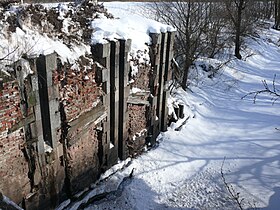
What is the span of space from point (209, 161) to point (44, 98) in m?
6.08

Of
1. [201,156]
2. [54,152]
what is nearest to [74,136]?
[54,152]

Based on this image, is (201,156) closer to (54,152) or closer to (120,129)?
(120,129)

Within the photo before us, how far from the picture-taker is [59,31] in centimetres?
626

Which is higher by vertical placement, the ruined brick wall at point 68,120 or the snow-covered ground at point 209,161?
the ruined brick wall at point 68,120

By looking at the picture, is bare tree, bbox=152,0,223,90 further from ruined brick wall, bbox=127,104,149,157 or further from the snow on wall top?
the snow on wall top

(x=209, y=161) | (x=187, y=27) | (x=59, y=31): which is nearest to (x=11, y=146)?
(x=59, y=31)

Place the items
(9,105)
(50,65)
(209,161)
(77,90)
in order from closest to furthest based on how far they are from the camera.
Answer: (9,105)
(50,65)
(77,90)
(209,161)

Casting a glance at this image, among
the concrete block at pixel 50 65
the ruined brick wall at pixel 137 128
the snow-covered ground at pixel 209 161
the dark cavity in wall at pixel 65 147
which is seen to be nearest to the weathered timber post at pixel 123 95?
the ruined brick wall at pixel 137 128

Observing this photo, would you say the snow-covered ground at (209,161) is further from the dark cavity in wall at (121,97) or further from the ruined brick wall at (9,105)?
the ruined brick wall at (9,105)

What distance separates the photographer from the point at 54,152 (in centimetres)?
600

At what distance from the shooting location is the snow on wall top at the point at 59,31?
5.10m

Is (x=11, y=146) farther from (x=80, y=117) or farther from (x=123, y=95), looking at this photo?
(x=123, y=95)

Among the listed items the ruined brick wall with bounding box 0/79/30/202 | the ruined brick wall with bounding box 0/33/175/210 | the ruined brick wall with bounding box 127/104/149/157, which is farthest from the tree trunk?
the ruined brick wall with bounding box 0/79/30/202

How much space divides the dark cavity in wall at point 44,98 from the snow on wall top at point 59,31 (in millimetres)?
200
